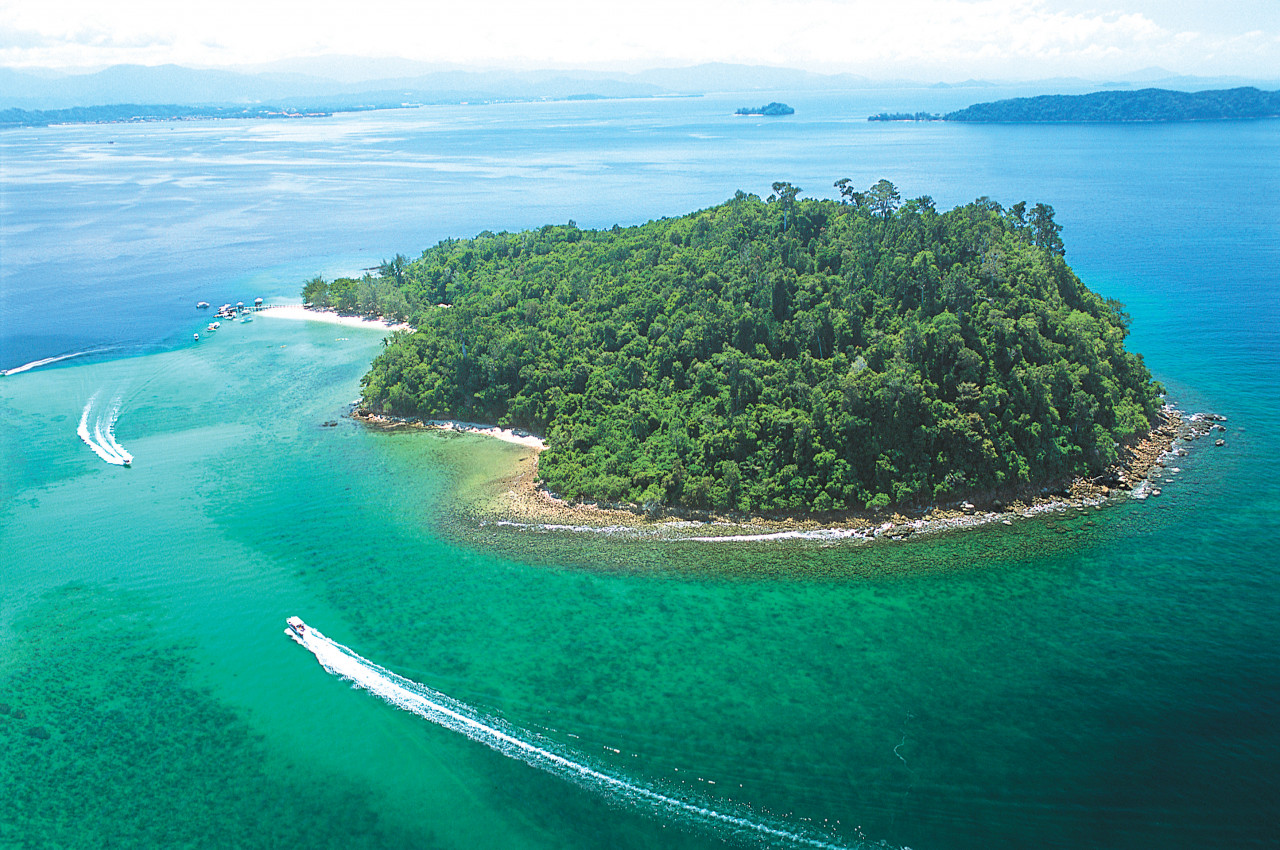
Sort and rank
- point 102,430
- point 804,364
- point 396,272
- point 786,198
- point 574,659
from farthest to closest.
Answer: point 396,272 → point 786,198 → point 102,430 → point 804,364 → point 574,659

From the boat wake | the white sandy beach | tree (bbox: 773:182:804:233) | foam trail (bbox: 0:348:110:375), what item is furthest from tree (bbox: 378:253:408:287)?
tree (bbox: 773:182:804:233)

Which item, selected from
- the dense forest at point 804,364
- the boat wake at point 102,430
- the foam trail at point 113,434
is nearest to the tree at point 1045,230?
the dense forest at point 804,364

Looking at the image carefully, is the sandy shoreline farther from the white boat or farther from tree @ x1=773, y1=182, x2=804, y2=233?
the white boat

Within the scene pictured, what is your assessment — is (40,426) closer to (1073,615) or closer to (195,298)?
(195,298)

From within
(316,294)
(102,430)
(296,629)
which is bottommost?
(296,629)

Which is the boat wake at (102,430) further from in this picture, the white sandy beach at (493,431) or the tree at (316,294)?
the tree at (316,294)

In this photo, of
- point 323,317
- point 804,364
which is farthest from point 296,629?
point 323,317

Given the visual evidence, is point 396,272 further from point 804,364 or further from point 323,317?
point 804,364
